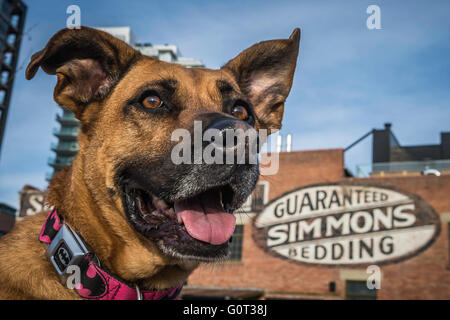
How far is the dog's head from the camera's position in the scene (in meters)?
2.45

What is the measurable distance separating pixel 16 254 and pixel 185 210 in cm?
109

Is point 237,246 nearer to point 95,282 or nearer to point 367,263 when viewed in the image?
point 367,263

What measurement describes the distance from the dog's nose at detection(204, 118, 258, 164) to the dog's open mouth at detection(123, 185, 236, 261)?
29cm

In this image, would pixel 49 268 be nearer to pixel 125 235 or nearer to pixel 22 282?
pixel 22 282

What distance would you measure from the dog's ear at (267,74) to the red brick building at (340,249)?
1617 centimetres

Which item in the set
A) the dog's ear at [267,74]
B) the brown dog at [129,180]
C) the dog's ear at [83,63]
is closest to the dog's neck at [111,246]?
the brown dog at [129,180]

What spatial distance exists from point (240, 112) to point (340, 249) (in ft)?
62.2

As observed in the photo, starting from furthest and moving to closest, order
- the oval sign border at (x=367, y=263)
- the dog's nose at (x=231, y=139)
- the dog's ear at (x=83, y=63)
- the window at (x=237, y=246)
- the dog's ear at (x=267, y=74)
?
the window at (x=237, y=246), the oval sign border at (x=367, y=263), the dog's ear at (x=267, y=74), the dog's ear at (x=83, y=63), the dog's nose at (x=231, y=139)

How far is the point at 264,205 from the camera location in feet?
75.2

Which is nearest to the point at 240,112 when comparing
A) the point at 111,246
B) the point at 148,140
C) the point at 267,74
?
the point at 267,74

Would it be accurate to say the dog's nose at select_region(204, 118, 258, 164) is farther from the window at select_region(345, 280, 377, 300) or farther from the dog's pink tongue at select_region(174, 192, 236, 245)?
the window at select_region(345, 280, 377, 300)

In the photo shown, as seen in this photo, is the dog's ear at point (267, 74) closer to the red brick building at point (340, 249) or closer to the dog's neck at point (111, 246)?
the dog's neck at point (111, 246)

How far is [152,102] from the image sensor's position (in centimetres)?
283

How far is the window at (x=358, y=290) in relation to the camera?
2000 cm
